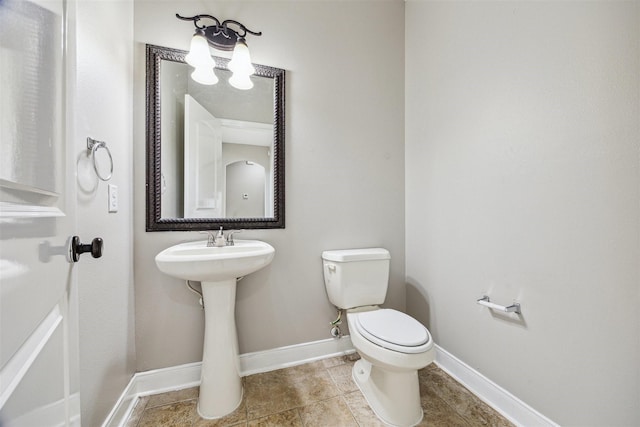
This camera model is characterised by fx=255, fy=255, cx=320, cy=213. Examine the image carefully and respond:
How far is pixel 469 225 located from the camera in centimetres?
138

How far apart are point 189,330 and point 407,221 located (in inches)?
60.9

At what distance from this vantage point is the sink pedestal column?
122 cm

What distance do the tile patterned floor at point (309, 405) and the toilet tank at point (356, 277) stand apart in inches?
17.6

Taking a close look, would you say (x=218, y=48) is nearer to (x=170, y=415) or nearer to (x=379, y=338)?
(x=379, y=338)

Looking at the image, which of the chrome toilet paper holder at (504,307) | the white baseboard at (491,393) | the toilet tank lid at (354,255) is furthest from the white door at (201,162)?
the white baseboard at (491,393)

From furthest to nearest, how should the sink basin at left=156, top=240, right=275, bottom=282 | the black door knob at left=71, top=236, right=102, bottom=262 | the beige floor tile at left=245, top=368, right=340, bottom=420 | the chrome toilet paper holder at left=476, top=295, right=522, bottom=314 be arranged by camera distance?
the beige floor tile at left=245, top=368, right=340, bottom=420 → the chrome toilet paper holder at left=476, top=295, right=522, bottom=314 → the sink basin at left=156, top=240, right=275, bottom=282 → the black door knob at left=71, top=236, right=102, bottom=262

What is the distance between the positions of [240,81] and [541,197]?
1.61 meters

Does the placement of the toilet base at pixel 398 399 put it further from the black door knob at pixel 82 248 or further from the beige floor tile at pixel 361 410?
the black door knob at pixel 82 248

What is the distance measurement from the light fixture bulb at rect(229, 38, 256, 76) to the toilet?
1.18m

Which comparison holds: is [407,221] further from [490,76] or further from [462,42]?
[462,42]

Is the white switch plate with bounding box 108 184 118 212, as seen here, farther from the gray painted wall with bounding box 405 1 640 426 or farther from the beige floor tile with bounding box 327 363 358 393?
the gray painted wall with bounding box 405 1 640 426

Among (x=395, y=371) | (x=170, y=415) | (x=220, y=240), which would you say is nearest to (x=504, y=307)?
(x=395, y=371)

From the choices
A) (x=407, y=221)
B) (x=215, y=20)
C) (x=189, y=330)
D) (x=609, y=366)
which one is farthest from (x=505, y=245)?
(x=215, y=20)

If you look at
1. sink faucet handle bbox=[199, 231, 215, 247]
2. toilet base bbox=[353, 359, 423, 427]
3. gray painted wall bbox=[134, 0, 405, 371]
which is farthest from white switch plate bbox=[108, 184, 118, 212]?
toilet base bbox=[353, 359, 423, 427]
